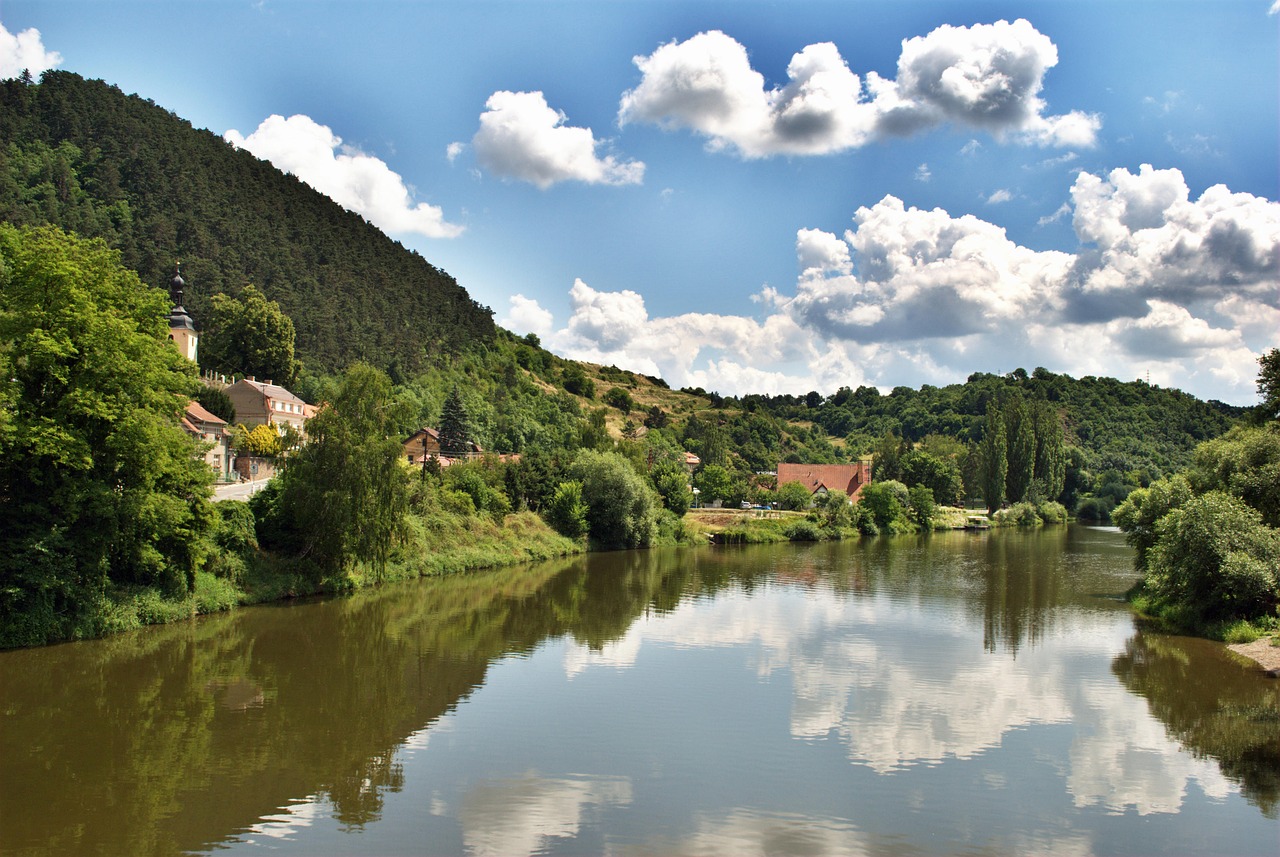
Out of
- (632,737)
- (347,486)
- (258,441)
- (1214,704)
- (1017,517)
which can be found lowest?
(632,737)

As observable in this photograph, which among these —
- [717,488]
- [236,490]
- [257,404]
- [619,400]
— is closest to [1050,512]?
[717,488]

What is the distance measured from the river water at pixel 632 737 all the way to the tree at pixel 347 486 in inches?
113

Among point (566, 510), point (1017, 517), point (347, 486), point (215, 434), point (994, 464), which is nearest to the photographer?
point (347, 486)

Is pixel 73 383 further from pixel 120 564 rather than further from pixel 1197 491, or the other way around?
pixel 1197 491

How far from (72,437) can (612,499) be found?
33378 mm

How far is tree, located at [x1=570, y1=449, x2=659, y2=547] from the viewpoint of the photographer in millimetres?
52094

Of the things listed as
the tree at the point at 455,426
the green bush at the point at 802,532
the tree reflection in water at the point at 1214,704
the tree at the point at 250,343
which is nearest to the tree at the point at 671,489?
the green bush at the point at 802,532

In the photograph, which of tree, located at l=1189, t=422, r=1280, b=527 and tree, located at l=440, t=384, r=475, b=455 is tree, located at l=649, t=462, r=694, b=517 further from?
tree, located at l=1189, t=422, r=1280, b=527

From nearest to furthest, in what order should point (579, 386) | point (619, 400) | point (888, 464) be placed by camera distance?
point (888, 464)
point (579, 386)
point (619, 400)

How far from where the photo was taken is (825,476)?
86.6m

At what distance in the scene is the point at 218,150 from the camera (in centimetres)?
10094

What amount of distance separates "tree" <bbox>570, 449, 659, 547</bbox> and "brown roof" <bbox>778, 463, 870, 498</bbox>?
1255 inches

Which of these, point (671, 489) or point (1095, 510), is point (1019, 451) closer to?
point (1095, 510)

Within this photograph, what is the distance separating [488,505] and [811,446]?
99035 mm
